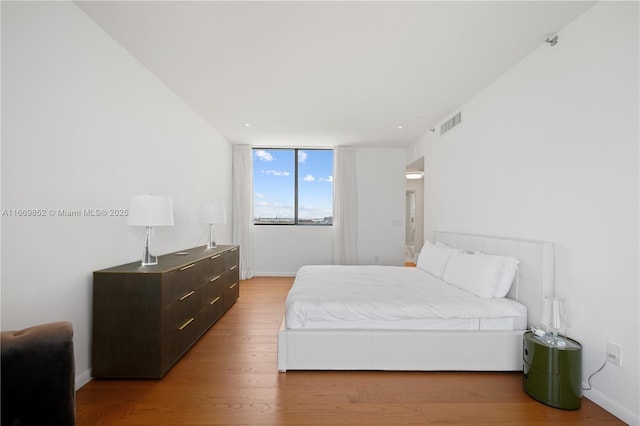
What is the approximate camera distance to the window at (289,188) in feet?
20.4

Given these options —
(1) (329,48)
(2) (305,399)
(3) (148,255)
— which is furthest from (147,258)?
(1) (329,48)

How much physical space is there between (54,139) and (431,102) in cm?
369

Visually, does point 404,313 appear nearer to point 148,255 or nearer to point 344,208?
point 148,255

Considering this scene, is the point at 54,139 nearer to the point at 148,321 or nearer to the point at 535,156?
the point at 148,321

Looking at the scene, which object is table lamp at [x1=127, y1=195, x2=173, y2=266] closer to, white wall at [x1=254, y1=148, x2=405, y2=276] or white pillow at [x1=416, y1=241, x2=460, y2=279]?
white pillow at [x1=416, y1=241, x2=460, y2=279]

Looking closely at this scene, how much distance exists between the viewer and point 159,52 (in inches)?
101

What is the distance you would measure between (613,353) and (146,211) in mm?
3400

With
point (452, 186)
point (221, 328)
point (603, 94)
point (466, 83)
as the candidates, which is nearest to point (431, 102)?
point (466, 83)

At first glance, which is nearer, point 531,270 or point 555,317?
point 555,317

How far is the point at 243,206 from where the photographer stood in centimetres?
582

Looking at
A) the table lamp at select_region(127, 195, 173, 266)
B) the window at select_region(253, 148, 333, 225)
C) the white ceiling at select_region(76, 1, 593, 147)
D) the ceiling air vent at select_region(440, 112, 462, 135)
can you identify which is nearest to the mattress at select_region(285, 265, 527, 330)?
the table lamp at select_region(127, 195, 173, 266)

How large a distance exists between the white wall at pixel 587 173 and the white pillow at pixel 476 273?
38cm

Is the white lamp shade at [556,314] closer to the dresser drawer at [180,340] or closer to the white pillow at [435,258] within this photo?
the white pillow at [435,258]

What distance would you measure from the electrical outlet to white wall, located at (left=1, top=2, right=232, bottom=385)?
3.59 metres
